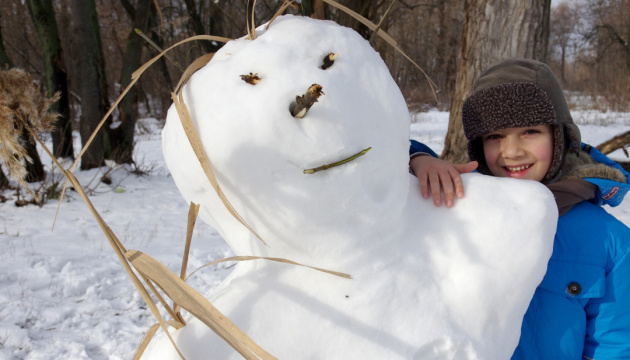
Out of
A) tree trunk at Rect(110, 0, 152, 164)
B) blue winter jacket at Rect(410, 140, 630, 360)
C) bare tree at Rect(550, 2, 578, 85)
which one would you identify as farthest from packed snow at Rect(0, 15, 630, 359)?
bare tree at Rect(550, 2, 578, 85)

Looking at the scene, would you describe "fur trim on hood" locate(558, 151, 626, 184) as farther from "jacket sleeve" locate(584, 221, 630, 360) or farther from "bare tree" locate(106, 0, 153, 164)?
"bare tree" locate(106, 0, 153, 164)

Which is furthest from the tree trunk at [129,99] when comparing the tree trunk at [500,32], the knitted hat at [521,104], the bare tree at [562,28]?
the bare tree at [562,28]

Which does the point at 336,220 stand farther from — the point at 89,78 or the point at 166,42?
the point at 166,42

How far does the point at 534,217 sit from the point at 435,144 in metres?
7.11

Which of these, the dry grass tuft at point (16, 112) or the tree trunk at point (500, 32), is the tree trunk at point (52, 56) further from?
the dry grass tuft at point (16, 112)

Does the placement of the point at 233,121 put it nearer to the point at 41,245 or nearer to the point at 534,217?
the point at 534,217

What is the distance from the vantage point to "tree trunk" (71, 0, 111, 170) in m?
5.56

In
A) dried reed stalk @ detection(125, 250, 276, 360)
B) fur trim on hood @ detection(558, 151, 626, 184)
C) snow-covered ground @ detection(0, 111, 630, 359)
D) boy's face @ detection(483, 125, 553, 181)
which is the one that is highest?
boy's face @ detection(483, 125, 553, 181)

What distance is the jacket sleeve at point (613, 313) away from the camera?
110 centimetres

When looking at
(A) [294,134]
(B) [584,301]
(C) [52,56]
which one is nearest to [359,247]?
(A) [294,134]

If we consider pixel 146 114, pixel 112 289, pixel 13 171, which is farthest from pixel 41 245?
pixel 146 114

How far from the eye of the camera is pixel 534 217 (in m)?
0.78

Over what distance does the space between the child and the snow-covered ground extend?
1958mm

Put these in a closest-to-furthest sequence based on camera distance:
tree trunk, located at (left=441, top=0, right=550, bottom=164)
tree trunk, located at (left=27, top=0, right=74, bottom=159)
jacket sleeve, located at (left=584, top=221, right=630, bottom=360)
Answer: jacket sleeve, located at (left=584, top=221, right=630, bottom=360) → tree trunk, located at (left=441, top=0, right=550, bottom=164) → tree trunk, located at (left=27, top=0, right=74, bottom=159)
